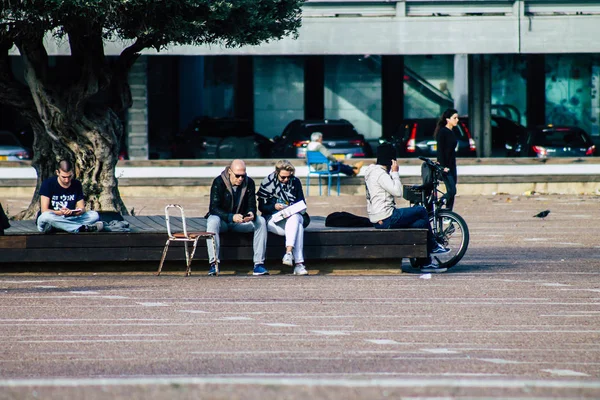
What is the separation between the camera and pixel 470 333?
8883 mm

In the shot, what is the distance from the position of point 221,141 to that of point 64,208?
1876 cm

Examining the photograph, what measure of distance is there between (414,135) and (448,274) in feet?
61.1

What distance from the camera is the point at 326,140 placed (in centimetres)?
2986

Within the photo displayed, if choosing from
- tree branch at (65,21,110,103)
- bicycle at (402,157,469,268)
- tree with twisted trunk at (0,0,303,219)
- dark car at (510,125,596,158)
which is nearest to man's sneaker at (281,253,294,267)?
bicycle at (402,157,469,268)

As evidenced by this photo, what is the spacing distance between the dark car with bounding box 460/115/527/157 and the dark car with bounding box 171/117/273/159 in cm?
752

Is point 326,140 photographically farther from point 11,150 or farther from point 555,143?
point 11,150

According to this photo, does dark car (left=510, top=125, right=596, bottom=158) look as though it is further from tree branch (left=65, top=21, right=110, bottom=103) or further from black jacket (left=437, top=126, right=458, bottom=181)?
tree branch (left=65, top=21, right=110, bottom=103)

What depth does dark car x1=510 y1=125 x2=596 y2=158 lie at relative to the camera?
1155 inches

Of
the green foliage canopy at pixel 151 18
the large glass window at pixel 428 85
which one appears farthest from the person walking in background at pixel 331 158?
the large glass window at pixel 428 85

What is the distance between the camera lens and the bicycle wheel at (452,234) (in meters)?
12.9

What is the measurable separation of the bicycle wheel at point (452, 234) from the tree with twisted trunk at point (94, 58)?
3727 millimetres

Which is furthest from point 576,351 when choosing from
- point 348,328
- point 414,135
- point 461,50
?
point 414,135

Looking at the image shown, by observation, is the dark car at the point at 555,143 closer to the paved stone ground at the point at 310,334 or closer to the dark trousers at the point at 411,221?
the paved stone ground at the point at 310,334

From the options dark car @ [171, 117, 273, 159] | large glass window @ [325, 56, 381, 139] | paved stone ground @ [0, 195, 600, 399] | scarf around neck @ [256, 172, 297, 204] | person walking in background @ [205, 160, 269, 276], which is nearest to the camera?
paved stone ground @ [0, 195, 600, 399]
